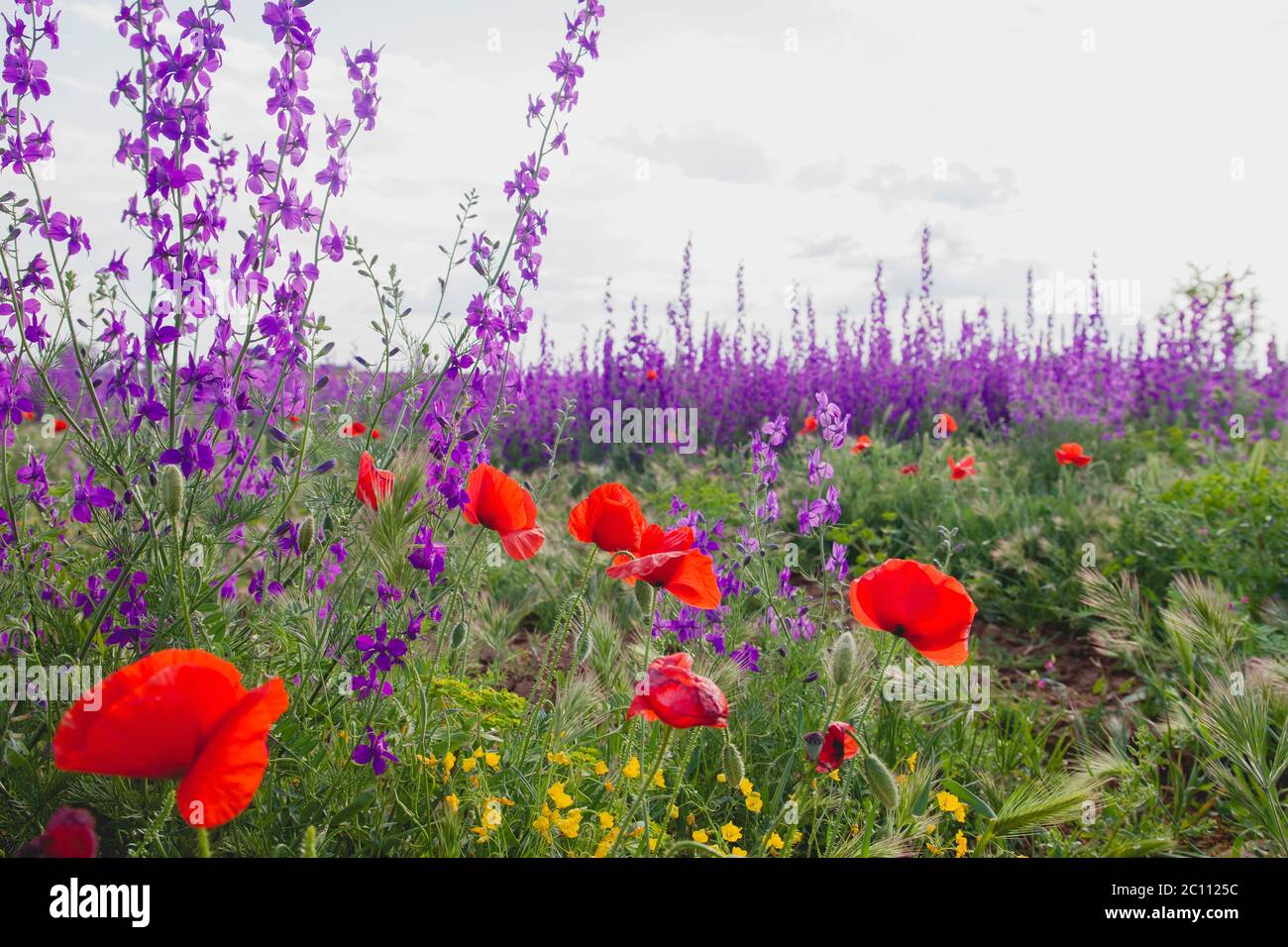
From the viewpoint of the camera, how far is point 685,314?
831 centimetres

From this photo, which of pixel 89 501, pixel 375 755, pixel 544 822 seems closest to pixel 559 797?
pixel 544 822

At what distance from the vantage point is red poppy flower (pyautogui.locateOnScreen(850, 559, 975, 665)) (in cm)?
157

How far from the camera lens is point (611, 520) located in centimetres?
167

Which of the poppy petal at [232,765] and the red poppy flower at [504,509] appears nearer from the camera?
the poppy petal at [232,765]

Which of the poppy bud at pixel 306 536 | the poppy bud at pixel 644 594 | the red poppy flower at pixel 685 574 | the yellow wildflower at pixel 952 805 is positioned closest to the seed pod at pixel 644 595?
the poppy bud at pixel 644 594

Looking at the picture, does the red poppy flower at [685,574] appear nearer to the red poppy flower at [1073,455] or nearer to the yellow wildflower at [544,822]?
the yellow wildflower at [544,822]

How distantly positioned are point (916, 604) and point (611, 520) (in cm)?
54

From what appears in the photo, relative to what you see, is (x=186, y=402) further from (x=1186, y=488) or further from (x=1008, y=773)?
(x=1186, y=488)

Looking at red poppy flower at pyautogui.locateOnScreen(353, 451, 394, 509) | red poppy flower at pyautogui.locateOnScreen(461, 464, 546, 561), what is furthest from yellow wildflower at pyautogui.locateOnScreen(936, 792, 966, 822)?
red poppy flower at pyautogui.locateOnScreen(353, 451, 394, 509)

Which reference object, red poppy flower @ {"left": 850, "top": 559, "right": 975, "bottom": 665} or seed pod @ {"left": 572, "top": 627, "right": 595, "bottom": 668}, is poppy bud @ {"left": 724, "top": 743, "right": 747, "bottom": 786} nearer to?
red poppy flower @ {"left": 850, "top": 559, "right": 975, "bottom": 665}

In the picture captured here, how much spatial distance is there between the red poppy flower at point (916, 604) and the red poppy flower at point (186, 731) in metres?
0.98

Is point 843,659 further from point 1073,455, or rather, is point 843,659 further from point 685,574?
point 1073,455

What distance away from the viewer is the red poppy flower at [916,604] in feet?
5.15
